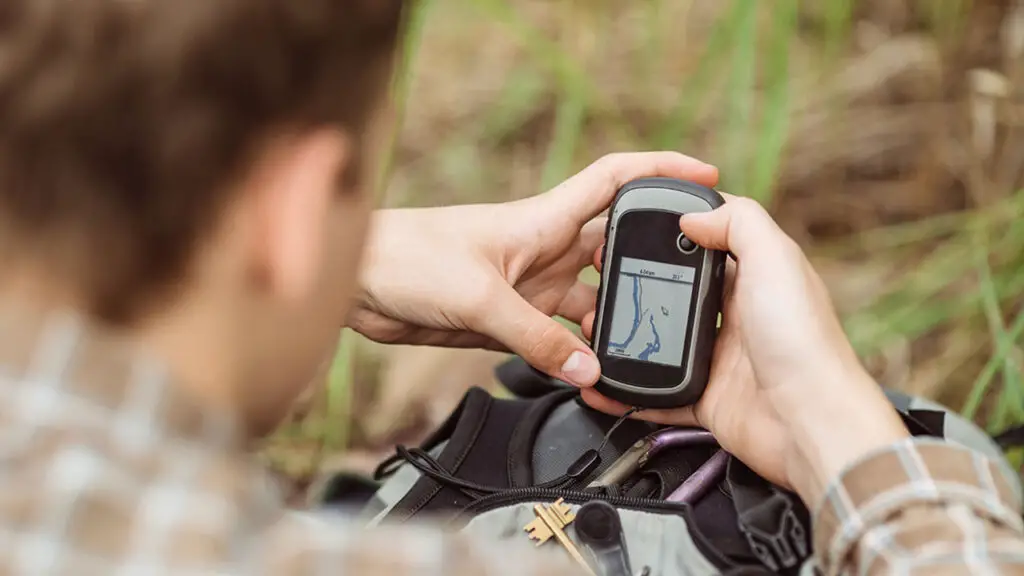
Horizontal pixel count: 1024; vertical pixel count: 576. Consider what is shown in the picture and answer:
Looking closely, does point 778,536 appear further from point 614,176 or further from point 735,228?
point 614,176

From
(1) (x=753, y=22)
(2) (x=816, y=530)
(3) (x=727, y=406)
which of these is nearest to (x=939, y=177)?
(1) (x=753, y=22)

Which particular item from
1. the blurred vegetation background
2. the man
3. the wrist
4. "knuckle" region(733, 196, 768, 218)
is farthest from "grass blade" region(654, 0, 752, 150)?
the man

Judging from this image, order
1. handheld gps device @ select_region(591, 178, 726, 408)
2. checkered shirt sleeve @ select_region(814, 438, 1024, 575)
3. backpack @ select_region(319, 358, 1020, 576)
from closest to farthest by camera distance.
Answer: checkered shirt sleeve @ select_region(814, 438, 1024, 575) → backpack @ select_region(319, 358, 1020, 576) → handheld gps device @ select_region(591, 178, 726, 408)

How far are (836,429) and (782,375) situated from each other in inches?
2.5

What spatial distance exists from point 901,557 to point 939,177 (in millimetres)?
970

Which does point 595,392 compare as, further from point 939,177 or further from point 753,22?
point 939,177

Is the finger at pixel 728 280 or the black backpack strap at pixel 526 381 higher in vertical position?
the finger at pixel 728 280

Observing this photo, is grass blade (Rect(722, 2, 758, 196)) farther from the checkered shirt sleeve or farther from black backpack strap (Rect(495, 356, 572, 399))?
the checkered shirt sleeve

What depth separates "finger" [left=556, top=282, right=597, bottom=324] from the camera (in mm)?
1013

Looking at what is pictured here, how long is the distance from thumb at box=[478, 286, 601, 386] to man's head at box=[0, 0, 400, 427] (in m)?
0.35

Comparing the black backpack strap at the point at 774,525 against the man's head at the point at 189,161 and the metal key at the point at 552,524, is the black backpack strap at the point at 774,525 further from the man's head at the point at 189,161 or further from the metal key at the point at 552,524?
the man's head at the point at 189,161

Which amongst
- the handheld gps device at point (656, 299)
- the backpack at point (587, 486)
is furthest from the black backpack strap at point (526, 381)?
the handheld gps device at point (656, 299)

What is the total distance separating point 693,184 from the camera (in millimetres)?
859

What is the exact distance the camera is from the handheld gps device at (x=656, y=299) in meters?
0.84
